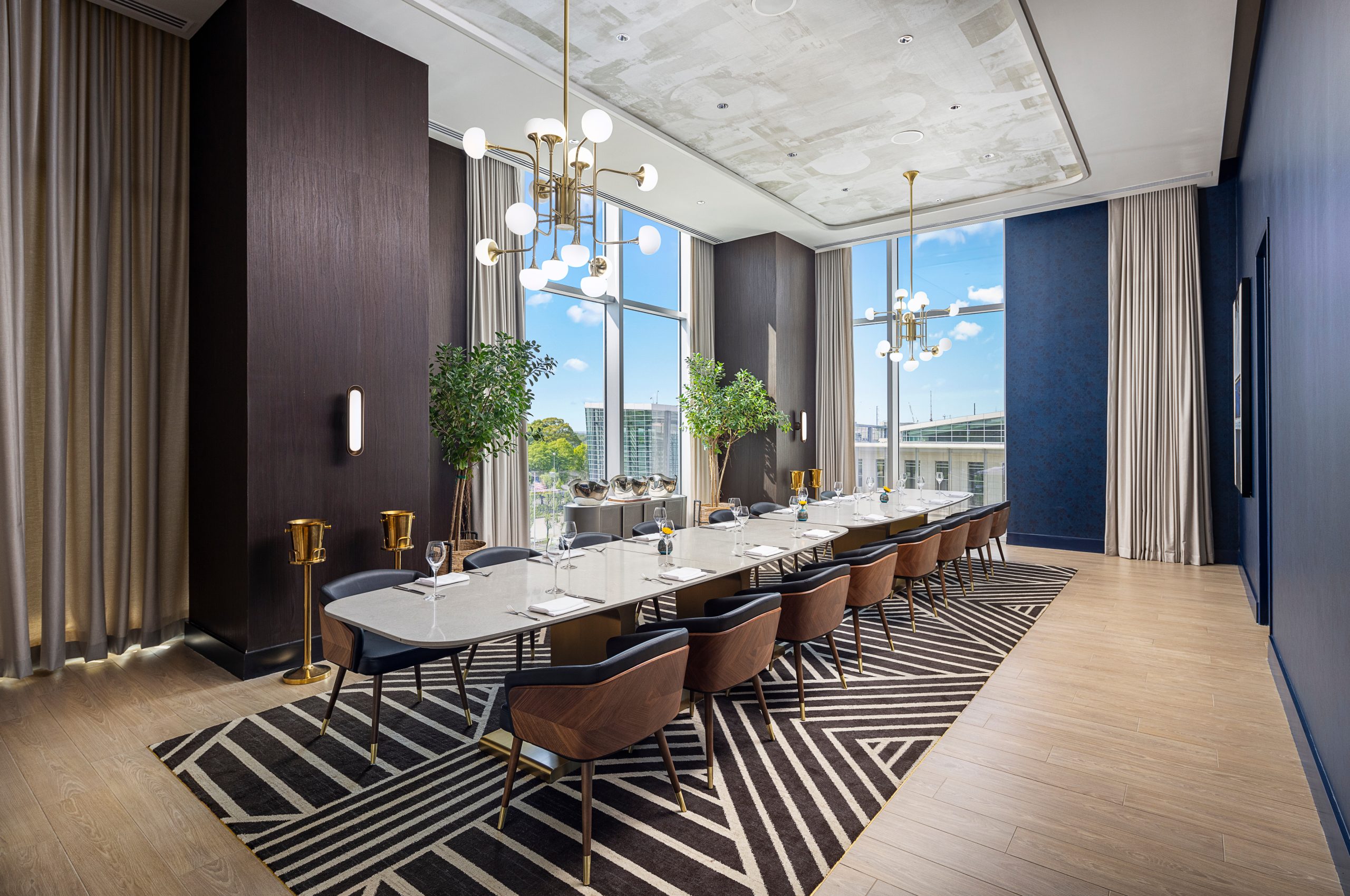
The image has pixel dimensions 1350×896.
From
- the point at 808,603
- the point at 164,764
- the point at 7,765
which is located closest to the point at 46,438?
the point at 7,765

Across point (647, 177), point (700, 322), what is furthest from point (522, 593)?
point (700, 322)

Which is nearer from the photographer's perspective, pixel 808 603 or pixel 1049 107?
pixel 808 603

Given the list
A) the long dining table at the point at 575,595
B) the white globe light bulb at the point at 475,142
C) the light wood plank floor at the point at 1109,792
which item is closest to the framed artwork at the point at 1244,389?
the light wood plank floor at the point at 1109,792

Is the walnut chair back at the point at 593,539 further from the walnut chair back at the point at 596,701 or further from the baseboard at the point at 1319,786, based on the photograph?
the baseboard at the point at 1319,786

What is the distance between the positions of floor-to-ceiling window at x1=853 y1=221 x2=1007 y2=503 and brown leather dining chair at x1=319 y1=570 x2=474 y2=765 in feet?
21.5

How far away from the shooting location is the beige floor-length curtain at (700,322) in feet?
29.7

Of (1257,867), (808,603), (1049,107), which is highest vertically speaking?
(1049,107)

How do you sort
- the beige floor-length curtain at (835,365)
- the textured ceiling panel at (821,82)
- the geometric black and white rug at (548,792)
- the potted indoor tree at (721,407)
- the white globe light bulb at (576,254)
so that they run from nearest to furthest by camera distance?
the geometric black and white rug at (548,792)
the white globe light bulb at (576,254)
the textured ceiling panel at (821,82)
the potted indoor tree at (721,407)
the beige floor-length curtain at (835,365)

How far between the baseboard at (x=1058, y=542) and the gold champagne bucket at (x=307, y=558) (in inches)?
293

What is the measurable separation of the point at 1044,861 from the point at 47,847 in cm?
325

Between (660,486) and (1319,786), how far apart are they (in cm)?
572

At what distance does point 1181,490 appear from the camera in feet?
22.5

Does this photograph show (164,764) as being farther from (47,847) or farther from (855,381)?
(855,381)

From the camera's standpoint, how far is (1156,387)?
7.09m
